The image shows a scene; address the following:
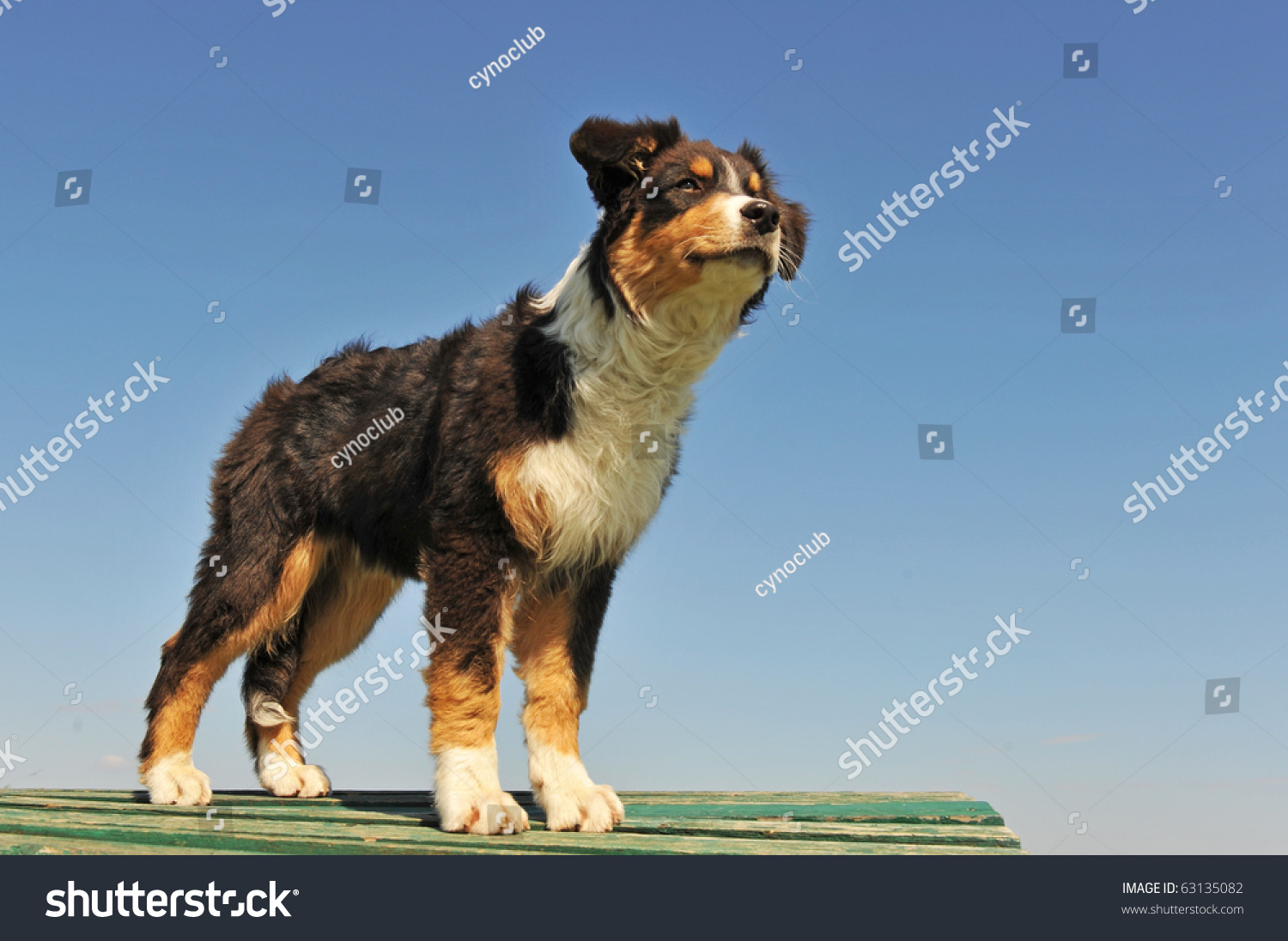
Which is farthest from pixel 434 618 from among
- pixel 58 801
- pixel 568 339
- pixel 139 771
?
pixel 58 801

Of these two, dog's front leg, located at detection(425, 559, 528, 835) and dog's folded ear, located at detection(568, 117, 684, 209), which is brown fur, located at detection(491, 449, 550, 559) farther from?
dog's folded ear, located at detection(568, 117, 684, 209)

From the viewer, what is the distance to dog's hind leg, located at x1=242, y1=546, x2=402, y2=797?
643 centimetres

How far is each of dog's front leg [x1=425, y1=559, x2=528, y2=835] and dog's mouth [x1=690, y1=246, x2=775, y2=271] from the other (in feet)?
5.85

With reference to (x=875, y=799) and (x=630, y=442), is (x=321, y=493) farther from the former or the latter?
(x=875, y=799)

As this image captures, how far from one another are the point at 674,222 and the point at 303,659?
3.73 meters

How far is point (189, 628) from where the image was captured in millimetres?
6285

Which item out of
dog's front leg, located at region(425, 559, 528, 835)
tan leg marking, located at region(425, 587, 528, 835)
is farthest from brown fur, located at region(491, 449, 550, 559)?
tan leg marking, located at region(425, 587, 528, 835)

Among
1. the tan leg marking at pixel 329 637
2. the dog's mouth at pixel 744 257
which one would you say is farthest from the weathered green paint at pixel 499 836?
the dog's mouth at pixel 744 257

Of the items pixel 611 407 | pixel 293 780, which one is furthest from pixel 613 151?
pixel 293 780

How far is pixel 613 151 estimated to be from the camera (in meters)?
5.14

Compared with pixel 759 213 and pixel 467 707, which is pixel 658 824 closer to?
pixel 467 707

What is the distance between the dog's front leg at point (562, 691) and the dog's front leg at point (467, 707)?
286 millimetres
